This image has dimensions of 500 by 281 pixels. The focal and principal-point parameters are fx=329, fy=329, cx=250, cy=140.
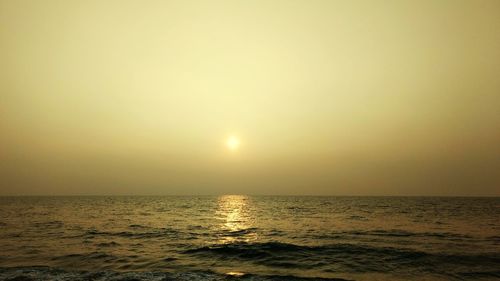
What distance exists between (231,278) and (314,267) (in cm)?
560

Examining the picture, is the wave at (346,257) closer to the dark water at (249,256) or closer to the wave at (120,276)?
the dark water at (249,256)

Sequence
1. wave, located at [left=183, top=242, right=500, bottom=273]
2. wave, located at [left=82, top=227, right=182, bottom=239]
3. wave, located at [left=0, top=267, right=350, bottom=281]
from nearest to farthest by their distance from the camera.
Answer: wave, located at [left=0, top=267, right=350, bottom=281], wave, located at [left=183, top=242, right=500, bottom=273], wave, located at [left=82, top=227, right=182, bottom=239]

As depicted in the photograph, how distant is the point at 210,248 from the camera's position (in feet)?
82.3

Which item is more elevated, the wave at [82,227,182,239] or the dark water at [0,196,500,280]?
the dark water at [0,196,500,280]

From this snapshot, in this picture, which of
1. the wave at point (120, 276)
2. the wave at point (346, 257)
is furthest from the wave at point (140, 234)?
the wave at point (120, 276)

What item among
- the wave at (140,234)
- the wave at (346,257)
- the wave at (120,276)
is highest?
the wave at (120,276)

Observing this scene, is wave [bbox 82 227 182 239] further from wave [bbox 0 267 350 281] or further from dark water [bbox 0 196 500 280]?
wave [bbox 0 267 350 281]

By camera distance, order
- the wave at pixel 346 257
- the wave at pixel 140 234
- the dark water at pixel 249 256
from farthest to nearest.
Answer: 1. the wave at pixel 140 234
2. the wave at pixel 346 257
3. the dark water at pixel 249 256

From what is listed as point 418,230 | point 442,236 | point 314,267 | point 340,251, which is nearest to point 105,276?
point 314,267

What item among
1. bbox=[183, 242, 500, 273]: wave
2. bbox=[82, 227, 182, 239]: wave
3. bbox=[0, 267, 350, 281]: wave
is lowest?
bbox=[82, 227, 182, 239]: wave

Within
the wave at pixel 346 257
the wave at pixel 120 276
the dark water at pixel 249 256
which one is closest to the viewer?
the wave at pixel 120 276

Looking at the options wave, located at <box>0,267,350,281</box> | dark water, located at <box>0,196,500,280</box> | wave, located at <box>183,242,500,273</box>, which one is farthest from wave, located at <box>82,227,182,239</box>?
wave, located at <box>0,267,350,281</box>

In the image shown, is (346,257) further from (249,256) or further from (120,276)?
(120,276)

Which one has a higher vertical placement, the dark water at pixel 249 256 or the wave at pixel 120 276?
the wave at pixel 120 276
